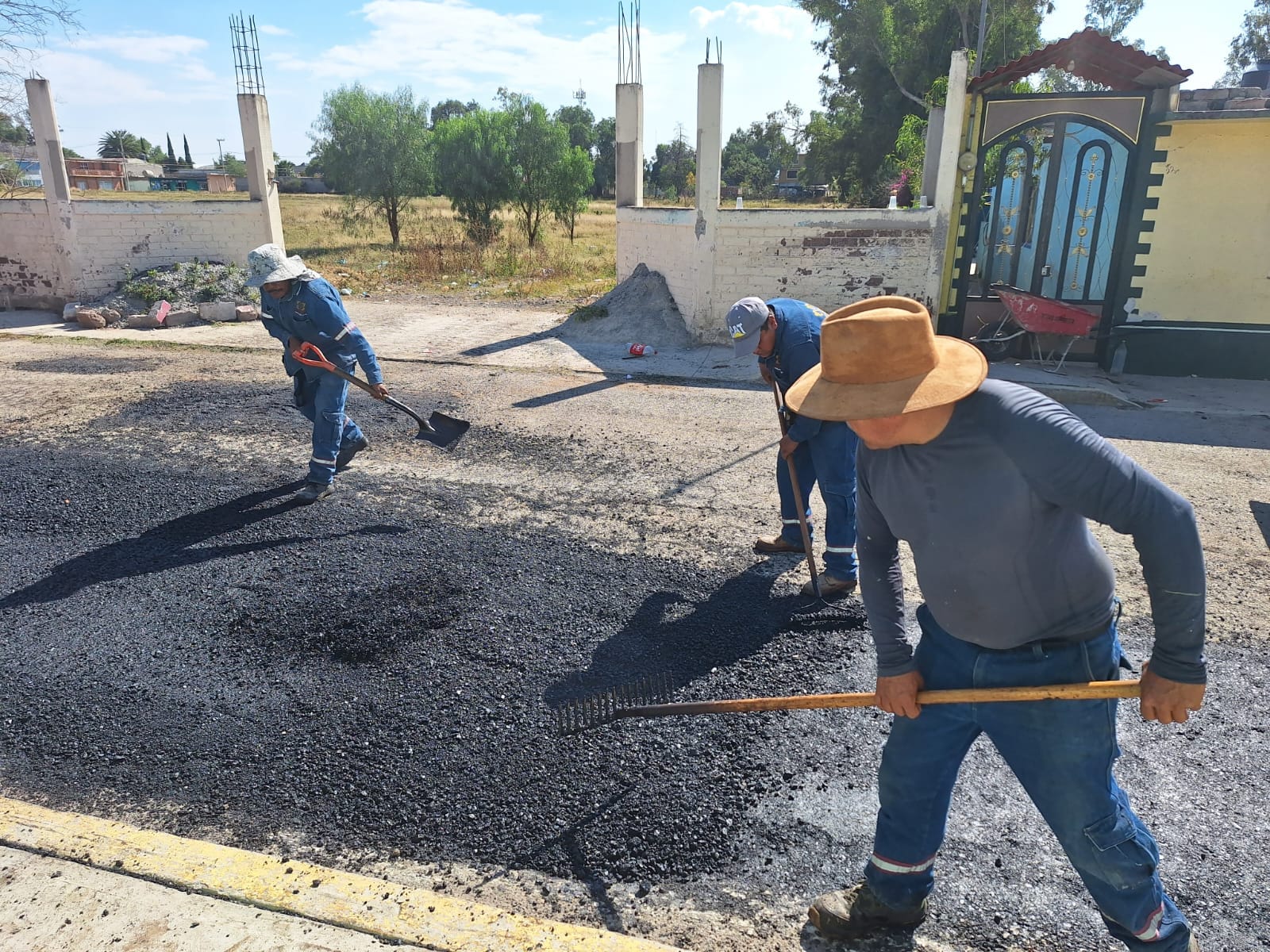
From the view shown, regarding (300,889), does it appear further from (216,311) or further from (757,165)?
(757,165)

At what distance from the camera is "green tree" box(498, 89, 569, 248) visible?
80.4 feet

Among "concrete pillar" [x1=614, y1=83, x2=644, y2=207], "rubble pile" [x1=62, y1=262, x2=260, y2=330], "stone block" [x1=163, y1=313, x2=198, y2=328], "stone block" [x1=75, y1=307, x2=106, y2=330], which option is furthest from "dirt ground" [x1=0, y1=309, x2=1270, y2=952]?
"concrete pillar" [x1=614, y1=83, x2=644, y2=207]

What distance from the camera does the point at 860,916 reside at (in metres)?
2.41

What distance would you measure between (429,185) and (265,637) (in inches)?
909

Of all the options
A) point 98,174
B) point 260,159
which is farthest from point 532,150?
point 98,174

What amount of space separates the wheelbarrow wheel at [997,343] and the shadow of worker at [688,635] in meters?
7.34

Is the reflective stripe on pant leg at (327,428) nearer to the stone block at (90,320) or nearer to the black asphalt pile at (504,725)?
the black asphalt pile at (504,725)

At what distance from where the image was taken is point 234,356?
10.8 meters

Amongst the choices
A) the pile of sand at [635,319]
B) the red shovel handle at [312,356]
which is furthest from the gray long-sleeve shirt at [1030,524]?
the pile of sand at [635,319]

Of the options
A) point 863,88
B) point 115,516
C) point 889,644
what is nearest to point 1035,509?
point 889,644

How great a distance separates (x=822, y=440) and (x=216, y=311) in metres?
11.9

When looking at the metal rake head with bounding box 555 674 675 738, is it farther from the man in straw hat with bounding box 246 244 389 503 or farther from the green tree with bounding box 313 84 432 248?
the green tree with bounding box 313 84 432 248

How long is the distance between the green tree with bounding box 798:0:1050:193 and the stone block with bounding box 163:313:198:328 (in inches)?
840

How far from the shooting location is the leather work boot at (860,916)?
240cm
